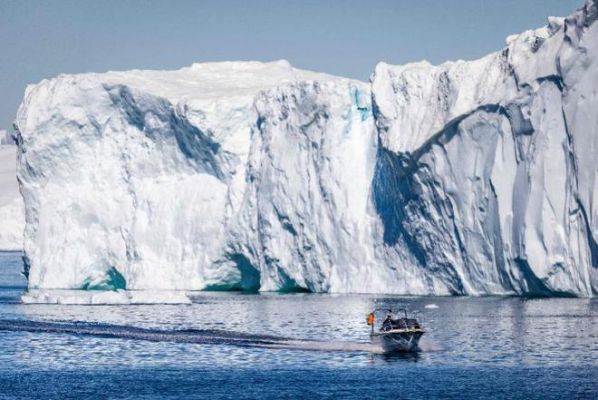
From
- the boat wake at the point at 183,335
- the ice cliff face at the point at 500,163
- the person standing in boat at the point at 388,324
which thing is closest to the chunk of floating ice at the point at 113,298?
the boat wake at the point at 183,335

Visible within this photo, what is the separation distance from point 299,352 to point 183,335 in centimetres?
571

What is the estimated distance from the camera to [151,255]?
57.7 metres

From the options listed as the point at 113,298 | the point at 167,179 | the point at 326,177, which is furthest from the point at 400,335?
the point at 167,179

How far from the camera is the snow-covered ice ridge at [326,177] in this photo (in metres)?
42.4

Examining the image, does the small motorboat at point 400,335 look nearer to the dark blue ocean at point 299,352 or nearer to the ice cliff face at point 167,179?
the dark blue ocean at point 299,352

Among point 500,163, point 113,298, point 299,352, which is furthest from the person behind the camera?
point 113,298

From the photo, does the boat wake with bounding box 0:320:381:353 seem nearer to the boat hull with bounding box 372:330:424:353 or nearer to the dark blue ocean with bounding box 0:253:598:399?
the dark blue ocean with bounding box 0:253:598:399

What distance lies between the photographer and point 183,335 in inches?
1511

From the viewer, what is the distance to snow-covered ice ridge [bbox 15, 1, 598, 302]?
1670 inches

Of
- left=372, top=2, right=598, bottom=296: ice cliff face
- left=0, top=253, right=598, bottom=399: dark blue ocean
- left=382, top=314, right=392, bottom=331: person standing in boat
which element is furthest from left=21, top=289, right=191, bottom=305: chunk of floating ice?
left=382, top=314, right=392, bottom=331: person standing in boat

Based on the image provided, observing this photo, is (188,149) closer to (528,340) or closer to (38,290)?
(38,290)

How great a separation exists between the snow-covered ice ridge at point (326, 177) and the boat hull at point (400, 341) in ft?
33.3

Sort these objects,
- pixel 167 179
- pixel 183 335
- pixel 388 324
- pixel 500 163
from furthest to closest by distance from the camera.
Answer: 1. pixel 167 179
2. pixel 500 163
3. pixel 183 335
4. pixel 388 324

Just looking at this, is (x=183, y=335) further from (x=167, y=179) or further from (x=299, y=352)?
(x=167, y=179)
